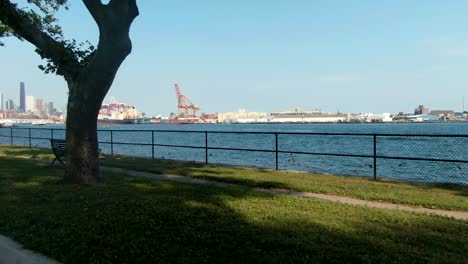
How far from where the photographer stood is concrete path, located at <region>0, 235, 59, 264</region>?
4.83 m

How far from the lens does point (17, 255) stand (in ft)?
16.5

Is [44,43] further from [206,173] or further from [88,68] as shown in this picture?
[206,173]

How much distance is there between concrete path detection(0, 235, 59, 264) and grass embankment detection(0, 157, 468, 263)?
11 centimetres

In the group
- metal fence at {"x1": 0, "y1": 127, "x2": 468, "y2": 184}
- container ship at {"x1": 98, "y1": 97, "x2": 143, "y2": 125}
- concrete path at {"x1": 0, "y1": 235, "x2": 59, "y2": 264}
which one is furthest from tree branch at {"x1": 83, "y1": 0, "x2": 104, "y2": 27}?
container ship at {"x1": 98, "y1": 97, "x2": 143, "y2": 125}

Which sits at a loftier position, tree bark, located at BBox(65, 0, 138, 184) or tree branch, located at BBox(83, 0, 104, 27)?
tree branch, located at BBox(83, 0, 104, 27)

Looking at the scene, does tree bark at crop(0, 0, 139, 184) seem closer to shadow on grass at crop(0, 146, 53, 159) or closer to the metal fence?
the metal fence

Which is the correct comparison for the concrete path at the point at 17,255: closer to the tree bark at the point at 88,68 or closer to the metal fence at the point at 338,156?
the tree bark at the point at 88,68

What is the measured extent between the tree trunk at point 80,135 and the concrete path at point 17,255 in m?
4.10

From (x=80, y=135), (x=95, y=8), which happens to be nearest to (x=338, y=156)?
(x=80, y=135)

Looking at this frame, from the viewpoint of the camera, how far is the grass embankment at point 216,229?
4.73m

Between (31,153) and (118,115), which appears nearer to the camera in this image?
(31,153)

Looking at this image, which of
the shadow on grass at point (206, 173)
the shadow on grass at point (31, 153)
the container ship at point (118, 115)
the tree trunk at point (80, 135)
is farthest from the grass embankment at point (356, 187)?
the container ship at point (118, 115)

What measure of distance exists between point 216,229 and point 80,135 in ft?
16.4

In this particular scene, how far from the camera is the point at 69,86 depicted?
32.4 feet
